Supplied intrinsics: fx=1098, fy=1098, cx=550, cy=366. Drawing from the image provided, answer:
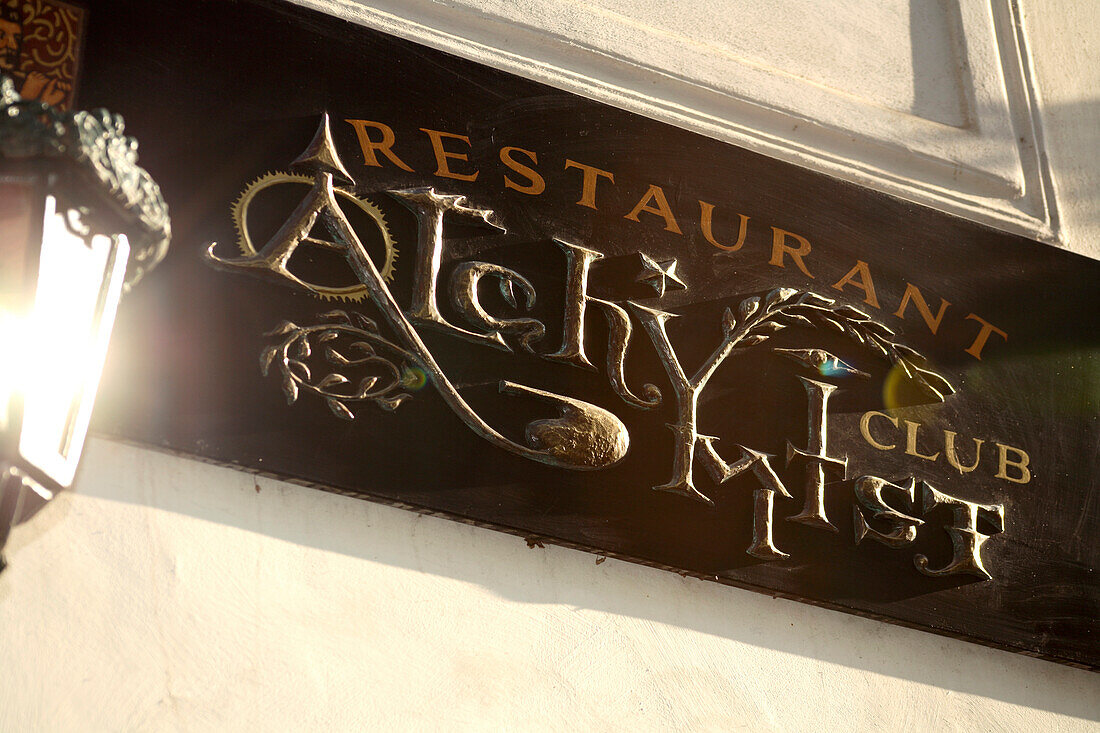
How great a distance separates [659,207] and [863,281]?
1.53 feet

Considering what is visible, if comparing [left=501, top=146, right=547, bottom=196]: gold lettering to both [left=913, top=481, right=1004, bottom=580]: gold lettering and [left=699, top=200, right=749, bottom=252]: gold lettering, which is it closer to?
[left=699, top=200, right=749, bottom=252]: gold lettering

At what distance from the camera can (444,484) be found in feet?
5.66

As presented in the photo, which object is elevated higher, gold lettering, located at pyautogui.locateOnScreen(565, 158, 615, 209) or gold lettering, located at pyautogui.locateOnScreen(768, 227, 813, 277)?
gold lettering, located at pyautogui.locateOnScreen(565, 158, 615, 209)

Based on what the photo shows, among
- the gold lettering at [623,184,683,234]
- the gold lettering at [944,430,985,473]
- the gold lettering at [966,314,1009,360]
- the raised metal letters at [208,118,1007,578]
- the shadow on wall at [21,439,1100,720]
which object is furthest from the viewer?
the gold lettering at [966,314,1009,360]

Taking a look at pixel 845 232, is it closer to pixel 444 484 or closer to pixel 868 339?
pixel 868 339

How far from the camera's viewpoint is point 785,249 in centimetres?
215

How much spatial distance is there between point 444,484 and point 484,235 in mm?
446

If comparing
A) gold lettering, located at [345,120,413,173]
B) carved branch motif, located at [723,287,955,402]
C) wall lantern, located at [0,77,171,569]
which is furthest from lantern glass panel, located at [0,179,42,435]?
carved branch motif, located at [723,287,955,402]

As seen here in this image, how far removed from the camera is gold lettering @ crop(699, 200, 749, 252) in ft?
6.86

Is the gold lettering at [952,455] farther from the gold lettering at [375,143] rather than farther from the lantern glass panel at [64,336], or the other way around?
the lantern glass panel at [64,336]

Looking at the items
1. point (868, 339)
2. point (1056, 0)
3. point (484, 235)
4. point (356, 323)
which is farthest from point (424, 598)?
point (1056, 0)


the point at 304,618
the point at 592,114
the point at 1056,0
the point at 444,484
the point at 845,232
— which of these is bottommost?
the point at 304,618

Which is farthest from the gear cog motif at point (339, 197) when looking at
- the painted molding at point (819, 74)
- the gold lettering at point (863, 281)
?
the gold lettering at point (863, 281)

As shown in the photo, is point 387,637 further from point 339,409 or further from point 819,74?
point 819,74
